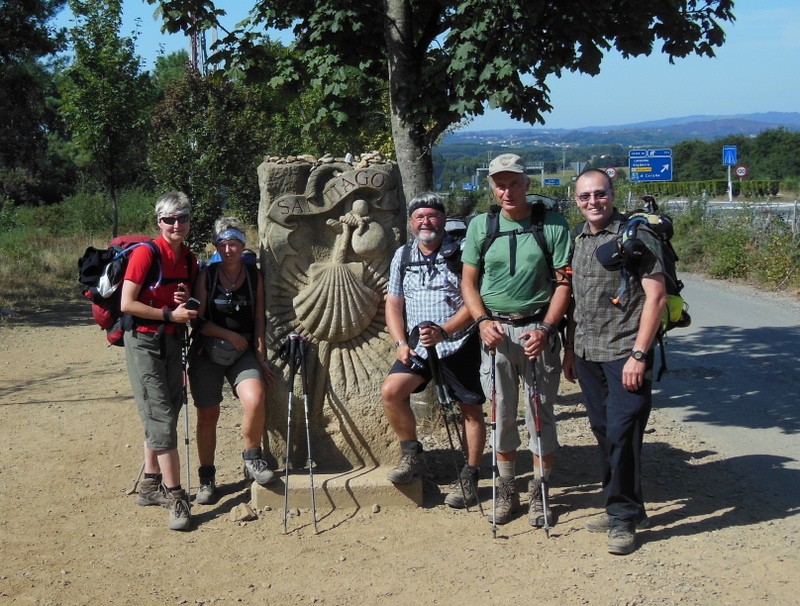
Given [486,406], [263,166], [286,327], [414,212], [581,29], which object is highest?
[581,29]

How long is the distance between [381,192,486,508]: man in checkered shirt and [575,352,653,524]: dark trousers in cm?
Result: 66

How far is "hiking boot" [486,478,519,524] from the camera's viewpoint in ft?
16.8

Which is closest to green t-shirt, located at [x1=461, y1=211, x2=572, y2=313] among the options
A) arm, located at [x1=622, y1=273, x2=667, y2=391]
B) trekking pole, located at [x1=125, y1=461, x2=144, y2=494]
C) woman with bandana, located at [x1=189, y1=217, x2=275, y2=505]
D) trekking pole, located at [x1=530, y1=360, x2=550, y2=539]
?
trekking pole, located at [x1=530, y1=360, x2=550, y2=539]

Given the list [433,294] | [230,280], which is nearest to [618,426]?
[433,294]

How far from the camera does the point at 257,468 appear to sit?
17.6ft

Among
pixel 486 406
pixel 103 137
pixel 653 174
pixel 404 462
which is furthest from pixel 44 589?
pixel 653 174

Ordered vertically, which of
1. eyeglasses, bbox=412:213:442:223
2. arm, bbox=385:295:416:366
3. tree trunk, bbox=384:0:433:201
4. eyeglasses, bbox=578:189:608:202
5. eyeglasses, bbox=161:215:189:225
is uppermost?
tree trunk, bbox=384:0:433:201

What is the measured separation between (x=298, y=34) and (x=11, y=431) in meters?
4.02

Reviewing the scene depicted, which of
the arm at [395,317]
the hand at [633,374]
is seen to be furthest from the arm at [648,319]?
the arm at [395,317]

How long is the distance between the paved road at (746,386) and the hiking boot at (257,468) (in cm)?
303

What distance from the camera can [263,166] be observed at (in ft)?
18.8

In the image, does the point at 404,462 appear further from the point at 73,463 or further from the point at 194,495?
the point at 73,463

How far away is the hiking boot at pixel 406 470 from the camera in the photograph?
5348 millimetres

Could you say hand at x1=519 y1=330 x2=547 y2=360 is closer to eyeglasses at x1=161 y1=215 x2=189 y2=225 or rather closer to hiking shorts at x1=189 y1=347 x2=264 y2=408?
hiking shorts at x1=189 y1=347 x2=264 y2=408
